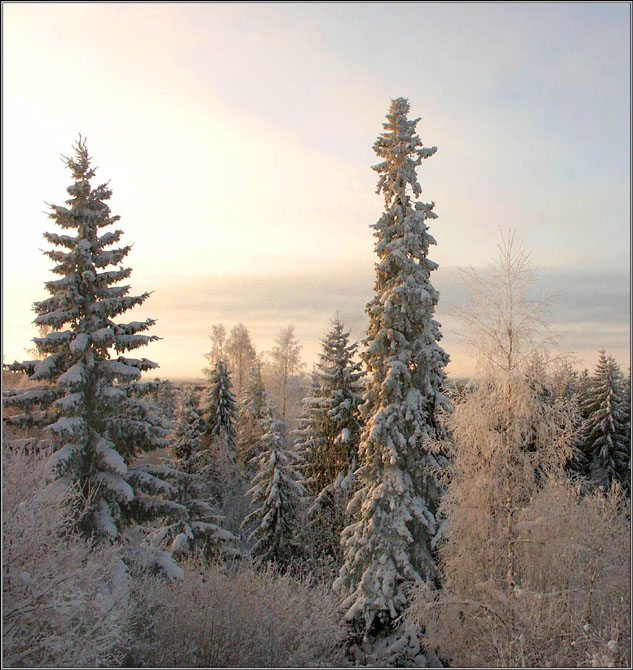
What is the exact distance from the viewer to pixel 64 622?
11000mm

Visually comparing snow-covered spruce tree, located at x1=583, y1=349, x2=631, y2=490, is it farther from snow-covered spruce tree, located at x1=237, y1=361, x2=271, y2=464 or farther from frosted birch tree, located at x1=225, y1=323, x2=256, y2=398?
frosted birch tree, located at x1=225, y1=323, x2=256, y2=398

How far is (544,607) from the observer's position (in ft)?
44.3

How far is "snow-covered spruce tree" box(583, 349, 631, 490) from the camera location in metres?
39.9

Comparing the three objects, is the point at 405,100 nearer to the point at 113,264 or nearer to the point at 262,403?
the point at 113,264

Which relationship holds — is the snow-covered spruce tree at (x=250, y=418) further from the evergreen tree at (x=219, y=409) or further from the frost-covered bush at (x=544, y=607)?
the frost-covered bush at (x=544, y=607)

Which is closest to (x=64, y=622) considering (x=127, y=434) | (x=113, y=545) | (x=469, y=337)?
(x=113, y=545)

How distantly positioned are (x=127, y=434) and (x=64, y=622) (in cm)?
570

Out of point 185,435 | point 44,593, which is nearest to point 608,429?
point 185,435

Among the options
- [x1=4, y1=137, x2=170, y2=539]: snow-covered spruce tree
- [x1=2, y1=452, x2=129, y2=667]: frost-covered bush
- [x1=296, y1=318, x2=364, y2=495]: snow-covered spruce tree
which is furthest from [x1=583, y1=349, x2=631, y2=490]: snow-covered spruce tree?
[x1=2, y1=452, x2=129, y2=667]: frost-covered bush

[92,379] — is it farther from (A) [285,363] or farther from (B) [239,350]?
(B) [239,350]

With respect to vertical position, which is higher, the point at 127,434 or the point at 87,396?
the point at 87,396

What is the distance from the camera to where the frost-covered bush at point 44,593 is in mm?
10438

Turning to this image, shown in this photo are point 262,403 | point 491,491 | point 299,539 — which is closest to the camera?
point 491,491

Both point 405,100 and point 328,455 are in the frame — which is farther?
point 328,455
